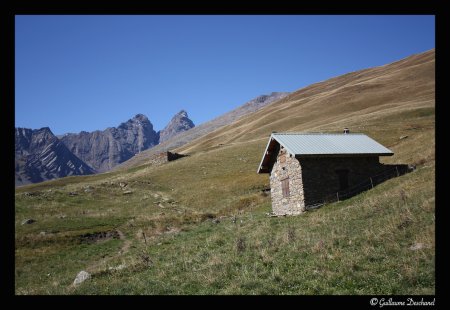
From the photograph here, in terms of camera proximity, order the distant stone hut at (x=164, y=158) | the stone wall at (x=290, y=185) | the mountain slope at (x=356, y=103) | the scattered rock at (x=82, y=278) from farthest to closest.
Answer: the mountain slope at (x=356, y=103) < the distant stone hut at (x=164, y=158) < the stone wall at (x=290, y=185) < the scattered rock at (x=82, y=278)

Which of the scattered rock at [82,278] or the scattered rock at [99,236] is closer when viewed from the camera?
the scattered rock at [82,278]

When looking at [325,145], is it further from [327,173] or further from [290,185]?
[290,185]

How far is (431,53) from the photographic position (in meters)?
140

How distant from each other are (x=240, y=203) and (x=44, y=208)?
23.7 metres

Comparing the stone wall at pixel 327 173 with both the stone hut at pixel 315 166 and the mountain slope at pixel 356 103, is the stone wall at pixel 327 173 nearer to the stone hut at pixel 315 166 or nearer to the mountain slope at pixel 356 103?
the stone hut at pixel 315 166

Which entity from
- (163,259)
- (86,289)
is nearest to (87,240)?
(163,259)

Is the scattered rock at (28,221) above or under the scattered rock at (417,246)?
under

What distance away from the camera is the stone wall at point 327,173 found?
29.1m

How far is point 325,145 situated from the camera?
31625mm

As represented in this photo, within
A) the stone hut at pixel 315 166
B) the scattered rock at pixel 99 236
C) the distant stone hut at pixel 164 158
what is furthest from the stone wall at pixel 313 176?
the distant stone hut at pixel 164 158

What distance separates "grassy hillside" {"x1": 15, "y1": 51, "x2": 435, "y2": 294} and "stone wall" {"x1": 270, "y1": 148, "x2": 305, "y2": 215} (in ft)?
6.75

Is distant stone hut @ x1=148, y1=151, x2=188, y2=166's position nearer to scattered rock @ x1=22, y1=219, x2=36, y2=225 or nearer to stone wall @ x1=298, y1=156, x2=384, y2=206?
scattered rock @ x1=22, y1=219, x2=36, y2=225

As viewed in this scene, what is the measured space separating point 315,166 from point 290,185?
8.34 ft
